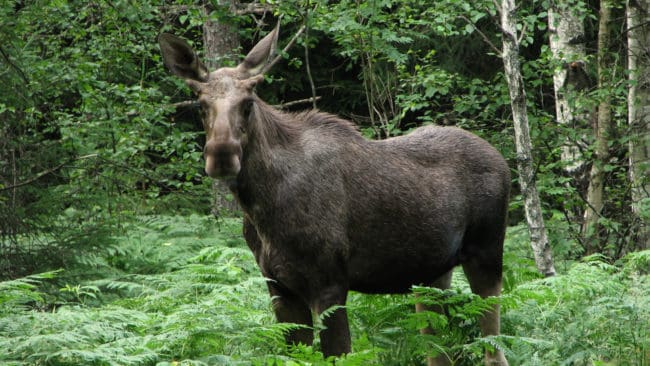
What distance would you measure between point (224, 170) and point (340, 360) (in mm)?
1607

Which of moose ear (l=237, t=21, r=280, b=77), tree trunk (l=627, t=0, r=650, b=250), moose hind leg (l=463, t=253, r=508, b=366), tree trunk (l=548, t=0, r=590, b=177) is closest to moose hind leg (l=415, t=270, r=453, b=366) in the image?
moose hind leg (l=463, t=253, r=508, b=366)

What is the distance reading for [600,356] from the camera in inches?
250

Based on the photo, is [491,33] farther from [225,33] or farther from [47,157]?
[47,157]

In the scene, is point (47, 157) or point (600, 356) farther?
point (47, 157)

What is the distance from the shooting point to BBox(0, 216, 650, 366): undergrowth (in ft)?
18.2

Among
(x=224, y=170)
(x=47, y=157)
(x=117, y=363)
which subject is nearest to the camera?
(x=117, y=363)

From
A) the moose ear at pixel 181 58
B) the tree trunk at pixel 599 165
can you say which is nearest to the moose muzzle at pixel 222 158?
the moose ear at pixel 181 58

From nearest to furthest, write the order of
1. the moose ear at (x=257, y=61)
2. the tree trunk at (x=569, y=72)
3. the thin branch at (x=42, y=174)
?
the moose ear at (x=257, y=61)
the thin branch at (x=42, y=174)
the tree trunk at (x=569, y=72)

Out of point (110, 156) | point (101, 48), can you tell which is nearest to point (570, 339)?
point (110, 156)

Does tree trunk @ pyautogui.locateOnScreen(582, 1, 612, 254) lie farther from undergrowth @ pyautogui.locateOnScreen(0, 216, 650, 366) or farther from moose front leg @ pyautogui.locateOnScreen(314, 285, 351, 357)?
moose front leg @ pyautogui.locateOnScreen(314, 285, 351, 357)

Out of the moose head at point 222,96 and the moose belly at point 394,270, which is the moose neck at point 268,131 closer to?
the moose head at point 222,96

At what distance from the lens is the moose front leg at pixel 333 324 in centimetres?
660

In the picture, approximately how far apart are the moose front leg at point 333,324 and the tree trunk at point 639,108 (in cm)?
508

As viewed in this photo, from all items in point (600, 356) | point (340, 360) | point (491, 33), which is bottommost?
point (600, 356)
